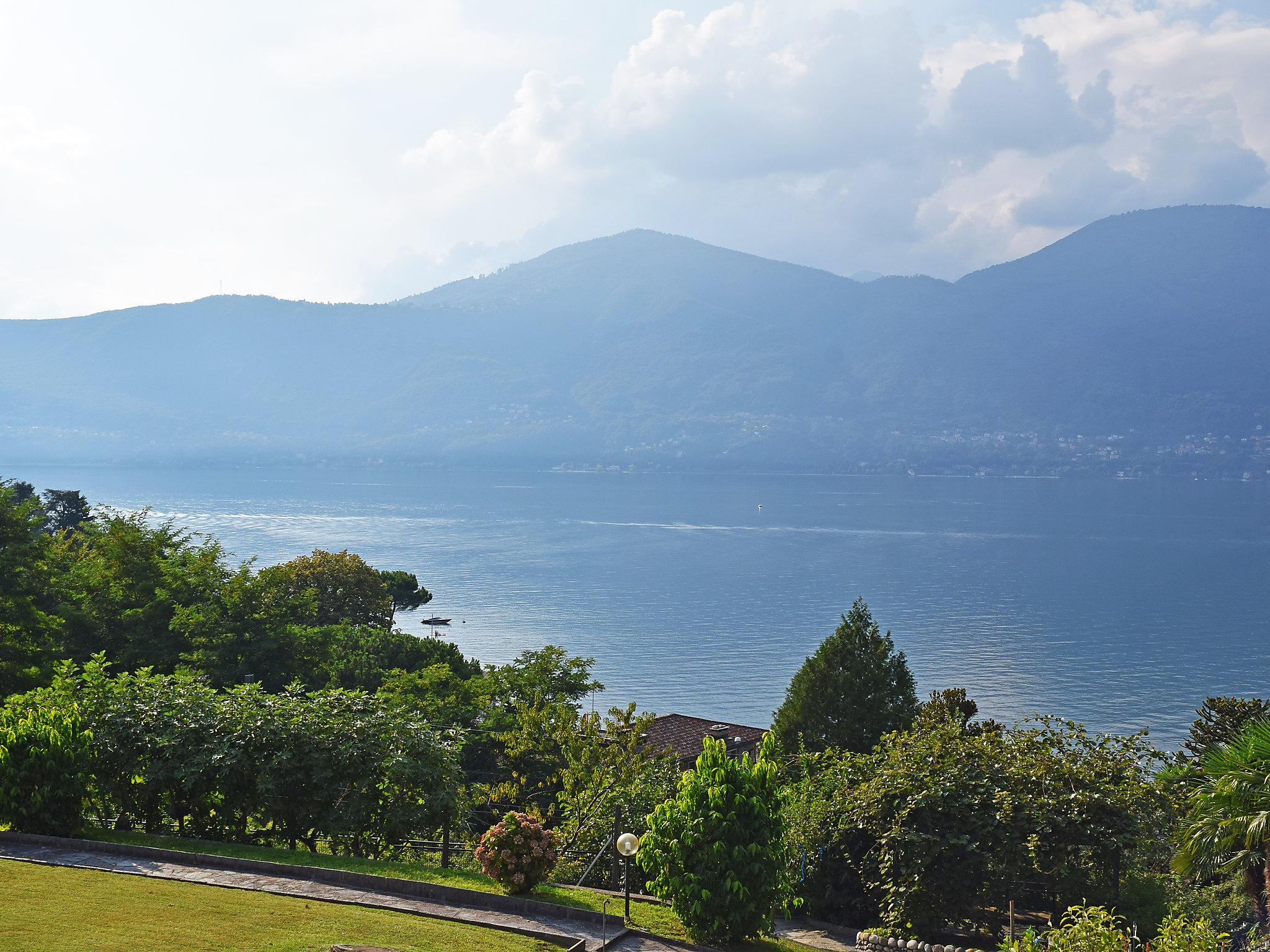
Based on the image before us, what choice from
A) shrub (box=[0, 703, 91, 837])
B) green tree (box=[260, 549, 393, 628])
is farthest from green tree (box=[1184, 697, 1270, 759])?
green tree (box=[260, 549, 393, 628])

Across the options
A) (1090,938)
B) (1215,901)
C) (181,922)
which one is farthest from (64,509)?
(1090,938)

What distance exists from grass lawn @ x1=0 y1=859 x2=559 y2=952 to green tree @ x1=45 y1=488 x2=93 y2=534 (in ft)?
180

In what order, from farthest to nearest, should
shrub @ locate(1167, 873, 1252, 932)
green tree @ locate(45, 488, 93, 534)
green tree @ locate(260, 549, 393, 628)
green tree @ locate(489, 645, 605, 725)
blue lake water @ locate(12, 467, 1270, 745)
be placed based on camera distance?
blue lake water @ locate(12, 467, 1270, 745)
green tree @ locate(45, 488, 93, 534)
green tree @ locate(260, 549, 393, 628)
green tree @ locate(489, 645, 605, 725)
shrub @ locate(1167, 873, 1252, 932)

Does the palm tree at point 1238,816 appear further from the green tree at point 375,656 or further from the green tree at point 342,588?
the green tree at point 342,588

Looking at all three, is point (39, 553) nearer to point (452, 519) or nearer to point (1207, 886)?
point (1207, 886)

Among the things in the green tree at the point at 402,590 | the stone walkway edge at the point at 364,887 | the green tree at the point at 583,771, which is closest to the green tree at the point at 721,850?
the stone walkway edge at the point at 364,887

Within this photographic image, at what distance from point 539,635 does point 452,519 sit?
89.7 m

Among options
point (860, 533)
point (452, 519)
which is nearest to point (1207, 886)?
point (860, 533)

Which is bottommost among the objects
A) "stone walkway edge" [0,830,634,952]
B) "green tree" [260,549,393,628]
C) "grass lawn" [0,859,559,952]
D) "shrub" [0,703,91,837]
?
"stone walkway edge" [0,830,634,952]

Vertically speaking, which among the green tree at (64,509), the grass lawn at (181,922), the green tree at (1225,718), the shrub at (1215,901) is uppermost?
the green tree at (64,509)

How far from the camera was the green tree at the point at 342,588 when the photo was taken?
155 feet

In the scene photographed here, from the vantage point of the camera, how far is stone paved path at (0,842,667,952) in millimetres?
11844

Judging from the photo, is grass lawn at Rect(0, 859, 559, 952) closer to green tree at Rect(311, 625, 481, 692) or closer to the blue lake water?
green tree at Rect(311, 625, 481, 692)

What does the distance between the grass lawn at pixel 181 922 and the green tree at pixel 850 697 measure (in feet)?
62.0
